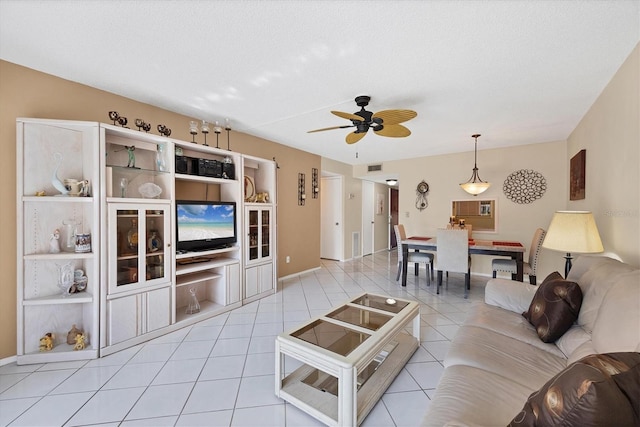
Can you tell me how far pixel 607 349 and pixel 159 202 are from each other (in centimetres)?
330

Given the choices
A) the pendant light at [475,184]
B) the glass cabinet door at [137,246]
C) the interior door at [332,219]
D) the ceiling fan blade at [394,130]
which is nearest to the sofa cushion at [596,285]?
the ceiling fan blade at [394,130]

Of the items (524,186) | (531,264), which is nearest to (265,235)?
(531,264)

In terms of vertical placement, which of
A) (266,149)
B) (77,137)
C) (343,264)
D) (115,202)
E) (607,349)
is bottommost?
(343,264)

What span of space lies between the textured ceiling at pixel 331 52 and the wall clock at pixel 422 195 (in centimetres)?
241

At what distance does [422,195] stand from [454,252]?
6.26 feet

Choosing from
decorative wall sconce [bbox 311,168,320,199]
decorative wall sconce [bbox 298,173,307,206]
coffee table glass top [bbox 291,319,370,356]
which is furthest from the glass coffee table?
decorative wall sconce [bbox 311,168,320,199]

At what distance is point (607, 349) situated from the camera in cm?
120

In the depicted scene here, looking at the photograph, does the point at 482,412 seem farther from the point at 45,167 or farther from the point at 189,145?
the point at 45,167

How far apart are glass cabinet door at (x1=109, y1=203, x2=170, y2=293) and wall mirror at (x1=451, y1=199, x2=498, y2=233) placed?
4806 millimetres

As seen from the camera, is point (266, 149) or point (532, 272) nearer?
point (532, 272)

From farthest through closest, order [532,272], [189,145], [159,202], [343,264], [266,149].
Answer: [343,264]
[266,149]
[532,272]
[189,145]
[159,202]

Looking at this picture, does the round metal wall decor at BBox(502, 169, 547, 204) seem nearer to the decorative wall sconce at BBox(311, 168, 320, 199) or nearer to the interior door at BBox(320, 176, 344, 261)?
the interior door at BBox(320, 176, 344, 261)

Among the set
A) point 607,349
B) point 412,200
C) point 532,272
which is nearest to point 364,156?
point 412,200

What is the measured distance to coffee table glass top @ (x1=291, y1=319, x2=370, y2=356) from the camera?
1.60 meters
